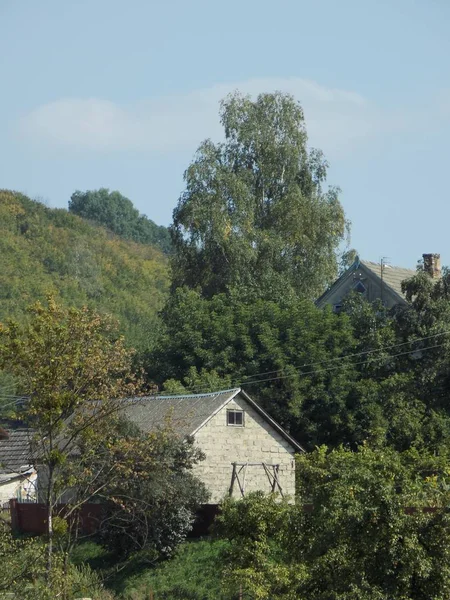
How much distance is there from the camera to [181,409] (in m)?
37.3

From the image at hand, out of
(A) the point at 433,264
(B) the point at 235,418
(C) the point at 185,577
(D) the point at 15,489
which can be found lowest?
(C) the point at 185,577

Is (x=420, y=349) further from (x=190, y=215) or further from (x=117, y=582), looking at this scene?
(x=117, y=582)

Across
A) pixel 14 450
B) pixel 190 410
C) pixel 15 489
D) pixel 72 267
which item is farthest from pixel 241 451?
pixel 72 267

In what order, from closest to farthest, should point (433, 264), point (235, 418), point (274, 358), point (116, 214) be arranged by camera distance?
1. point (235, 418)
2. point (274, 358)
3. point (433, 264)
4. point (116, 214)

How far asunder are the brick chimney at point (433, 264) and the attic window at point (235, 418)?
16.4 metres

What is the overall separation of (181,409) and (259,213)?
19309 millimetres

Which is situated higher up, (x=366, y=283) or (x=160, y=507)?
(x=366, y=283)

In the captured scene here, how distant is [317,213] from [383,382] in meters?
12.8

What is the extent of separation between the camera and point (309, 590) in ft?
61.6

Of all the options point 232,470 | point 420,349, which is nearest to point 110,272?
point 420,349

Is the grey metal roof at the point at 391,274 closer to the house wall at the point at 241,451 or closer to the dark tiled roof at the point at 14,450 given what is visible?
the house wall at the point at 241,451

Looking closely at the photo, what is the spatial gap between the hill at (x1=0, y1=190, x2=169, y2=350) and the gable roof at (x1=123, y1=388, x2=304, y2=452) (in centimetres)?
3624

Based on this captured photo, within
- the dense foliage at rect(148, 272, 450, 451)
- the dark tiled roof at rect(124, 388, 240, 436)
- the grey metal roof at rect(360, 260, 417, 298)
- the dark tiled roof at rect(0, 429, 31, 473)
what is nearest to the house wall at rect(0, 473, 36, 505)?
the dark tiled roof at rect(0, 429, 31, 473)

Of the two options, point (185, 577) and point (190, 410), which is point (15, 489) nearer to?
point (190, 410)
